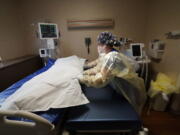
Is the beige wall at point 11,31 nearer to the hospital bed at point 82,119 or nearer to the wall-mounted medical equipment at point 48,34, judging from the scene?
the wall-mounted medical equipment at point 48,34

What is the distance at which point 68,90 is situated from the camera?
0.97 meters

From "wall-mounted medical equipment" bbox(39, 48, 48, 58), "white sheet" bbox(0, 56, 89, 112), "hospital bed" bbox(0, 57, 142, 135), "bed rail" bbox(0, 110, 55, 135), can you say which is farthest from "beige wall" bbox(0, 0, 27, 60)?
"bed rail" bbox(0, 110, 55, 135)

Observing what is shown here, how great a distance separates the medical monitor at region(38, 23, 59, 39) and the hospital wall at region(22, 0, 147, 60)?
403mm

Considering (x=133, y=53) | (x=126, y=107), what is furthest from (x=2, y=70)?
(x=133, y=53)

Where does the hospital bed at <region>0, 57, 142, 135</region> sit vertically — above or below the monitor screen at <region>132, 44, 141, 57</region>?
below

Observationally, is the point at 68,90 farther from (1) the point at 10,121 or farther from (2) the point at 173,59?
(2) the point at 173,59

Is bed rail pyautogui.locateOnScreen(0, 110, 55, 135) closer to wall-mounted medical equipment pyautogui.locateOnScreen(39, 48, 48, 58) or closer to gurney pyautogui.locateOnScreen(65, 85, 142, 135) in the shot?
gurney pyautogui.locateOnScreen(65, 85, 142, 135)

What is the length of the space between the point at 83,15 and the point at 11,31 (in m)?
1.55

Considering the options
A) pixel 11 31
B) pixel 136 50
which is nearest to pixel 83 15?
pixel 136 50

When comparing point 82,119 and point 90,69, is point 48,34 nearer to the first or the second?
point 90,69

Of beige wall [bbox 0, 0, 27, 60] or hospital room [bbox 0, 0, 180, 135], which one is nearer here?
hospital room [bbox 0, 0, 180, 135]

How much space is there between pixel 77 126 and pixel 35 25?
2475 millimetres

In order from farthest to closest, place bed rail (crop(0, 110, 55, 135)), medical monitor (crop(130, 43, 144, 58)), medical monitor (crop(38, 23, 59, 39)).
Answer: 1. medical monitor (crop(38, 23, 59, 39))
2. medical monitor (crop(130, 43, 144, 58))
3. bed rail (crop(0, 110, 55, 135))

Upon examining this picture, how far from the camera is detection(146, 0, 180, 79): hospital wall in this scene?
171cm
